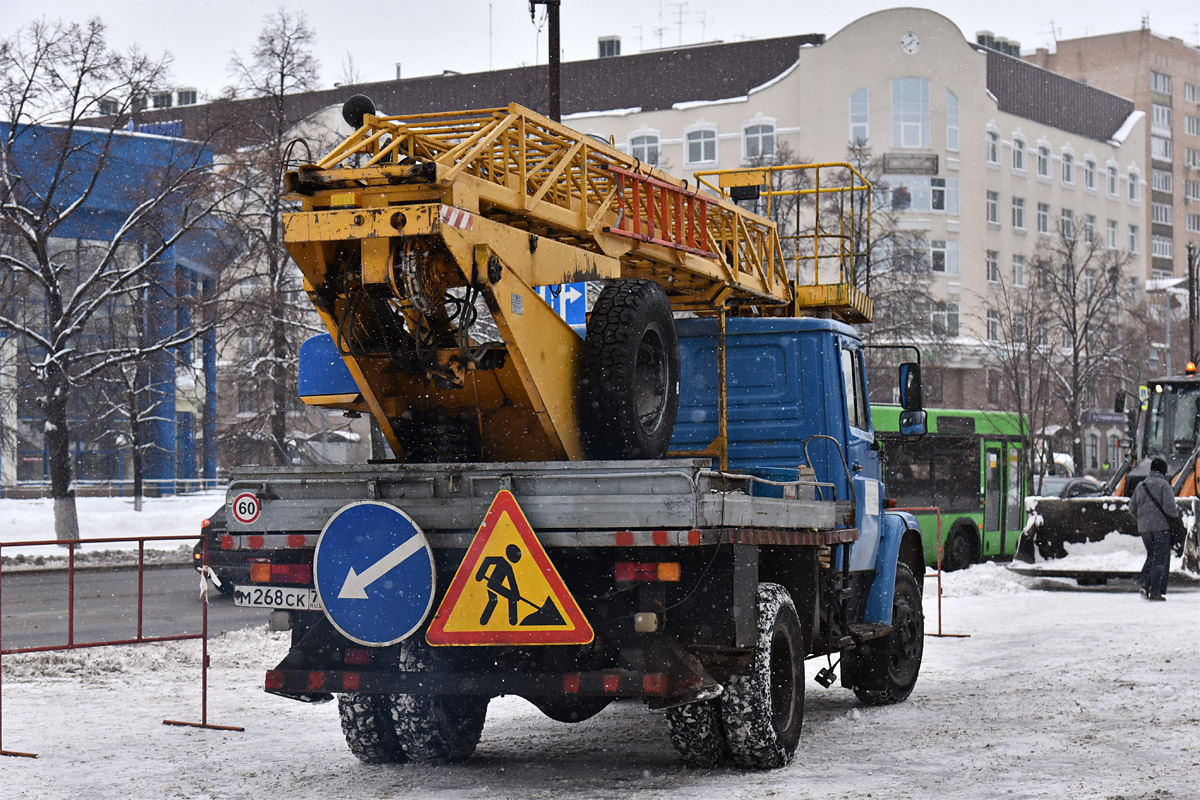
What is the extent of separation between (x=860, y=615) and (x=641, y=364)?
112 inches

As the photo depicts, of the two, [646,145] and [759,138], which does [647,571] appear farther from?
[646,145]

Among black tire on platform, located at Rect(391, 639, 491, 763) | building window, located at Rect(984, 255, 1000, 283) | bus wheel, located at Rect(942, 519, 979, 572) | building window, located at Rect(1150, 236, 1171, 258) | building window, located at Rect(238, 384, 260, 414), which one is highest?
building window, located at Rect(1150, 236, 1171, 258)

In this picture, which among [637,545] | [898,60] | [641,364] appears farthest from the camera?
[898,60]

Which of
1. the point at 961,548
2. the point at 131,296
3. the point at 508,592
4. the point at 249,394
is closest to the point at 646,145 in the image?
the point at 249,394

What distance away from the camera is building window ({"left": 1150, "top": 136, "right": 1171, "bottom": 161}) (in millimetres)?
112500

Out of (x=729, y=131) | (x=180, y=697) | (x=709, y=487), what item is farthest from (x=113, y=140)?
(x=729, y=131)

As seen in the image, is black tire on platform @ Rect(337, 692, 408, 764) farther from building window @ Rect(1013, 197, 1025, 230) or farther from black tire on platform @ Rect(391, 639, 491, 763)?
building window @ Rect(1013, 197, 1025, 230)

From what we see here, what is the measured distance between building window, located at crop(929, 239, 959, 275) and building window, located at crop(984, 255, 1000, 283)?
2.57 metres

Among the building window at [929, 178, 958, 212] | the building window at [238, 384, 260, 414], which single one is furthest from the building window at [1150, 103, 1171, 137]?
the building window at [238, 384, 260, 414]

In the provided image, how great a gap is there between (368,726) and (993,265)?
64.6m

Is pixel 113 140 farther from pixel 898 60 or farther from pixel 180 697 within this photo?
pixel 898 60

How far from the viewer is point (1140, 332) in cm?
7331

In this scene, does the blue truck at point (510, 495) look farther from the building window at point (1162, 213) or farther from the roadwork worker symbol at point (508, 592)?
the building window at point (1162, 213)

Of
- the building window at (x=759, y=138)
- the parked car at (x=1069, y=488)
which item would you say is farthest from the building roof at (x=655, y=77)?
the parked car at (x=1069, y=488)
